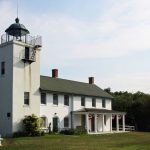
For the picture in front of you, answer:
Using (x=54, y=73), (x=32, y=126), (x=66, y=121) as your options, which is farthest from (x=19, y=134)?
(x=54, y=73)

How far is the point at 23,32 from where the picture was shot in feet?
123

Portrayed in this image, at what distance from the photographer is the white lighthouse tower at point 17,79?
1421 inches

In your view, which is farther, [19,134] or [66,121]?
[66,121]

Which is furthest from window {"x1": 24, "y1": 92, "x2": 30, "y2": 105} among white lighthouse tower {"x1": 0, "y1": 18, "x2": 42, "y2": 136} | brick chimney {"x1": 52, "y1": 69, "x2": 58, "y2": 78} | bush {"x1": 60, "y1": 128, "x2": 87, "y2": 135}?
brick chimney {"x1": 52, "y1": 69, "x2": 58, "y2": 78}

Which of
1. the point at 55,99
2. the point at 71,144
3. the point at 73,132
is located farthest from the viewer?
the point at 55,99

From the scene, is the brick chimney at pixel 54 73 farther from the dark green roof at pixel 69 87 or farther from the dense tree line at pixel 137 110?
the dense tree line at pixel 137 110

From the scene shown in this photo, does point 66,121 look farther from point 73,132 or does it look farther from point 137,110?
point 137,110

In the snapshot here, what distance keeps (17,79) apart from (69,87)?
10825 mm

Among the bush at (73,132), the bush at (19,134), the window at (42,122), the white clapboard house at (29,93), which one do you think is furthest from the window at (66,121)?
the bush at (19,134)

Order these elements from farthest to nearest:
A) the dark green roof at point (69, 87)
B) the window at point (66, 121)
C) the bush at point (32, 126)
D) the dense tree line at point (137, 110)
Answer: the dense tree line at point (137, 110) → the window at point (66, 121) → the dark green roof at point (69, 87) → the bush at point (32, 126)

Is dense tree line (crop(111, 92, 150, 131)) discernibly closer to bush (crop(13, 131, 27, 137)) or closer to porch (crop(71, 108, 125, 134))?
porch (crop(71, 108, 125, 134))

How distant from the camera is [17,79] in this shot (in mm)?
36469

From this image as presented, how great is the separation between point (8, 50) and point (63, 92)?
8.87 metres

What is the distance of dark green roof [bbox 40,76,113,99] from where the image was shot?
4166cm
